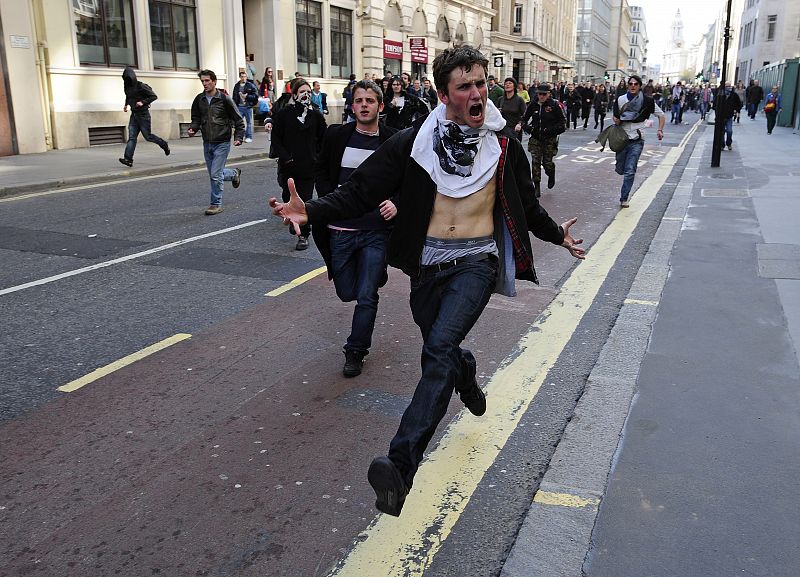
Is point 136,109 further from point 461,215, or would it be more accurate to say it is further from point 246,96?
point 461,215

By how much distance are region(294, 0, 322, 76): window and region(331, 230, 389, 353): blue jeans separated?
80.4 ft

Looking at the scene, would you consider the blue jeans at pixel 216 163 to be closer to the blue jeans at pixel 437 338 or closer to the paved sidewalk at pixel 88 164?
the paved sidewalk at pixel 88 164

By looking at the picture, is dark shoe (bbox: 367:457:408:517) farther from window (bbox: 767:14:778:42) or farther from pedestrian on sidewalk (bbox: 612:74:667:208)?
window (bbox: 767:14:778:42)

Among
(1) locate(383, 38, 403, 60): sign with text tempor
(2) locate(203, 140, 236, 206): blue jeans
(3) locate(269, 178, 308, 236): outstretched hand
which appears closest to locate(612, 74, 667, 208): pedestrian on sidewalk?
(2) locate(203, 140, 236, 206): blue jeans

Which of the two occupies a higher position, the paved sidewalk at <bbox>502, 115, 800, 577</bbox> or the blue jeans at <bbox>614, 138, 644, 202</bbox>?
the blue jeans at <bbox>614, 138, 644, 202</bbox>

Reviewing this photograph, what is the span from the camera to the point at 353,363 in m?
4.72

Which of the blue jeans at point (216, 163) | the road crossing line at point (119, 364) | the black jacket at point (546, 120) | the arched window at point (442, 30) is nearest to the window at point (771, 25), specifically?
the arched window at point (442, 30)

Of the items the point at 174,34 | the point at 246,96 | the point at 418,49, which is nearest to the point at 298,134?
the point at 246,96

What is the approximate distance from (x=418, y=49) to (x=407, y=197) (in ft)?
109

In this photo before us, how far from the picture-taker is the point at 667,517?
3.09m

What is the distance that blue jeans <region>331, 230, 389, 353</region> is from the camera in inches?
191

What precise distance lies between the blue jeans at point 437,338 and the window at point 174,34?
20088 millimetres

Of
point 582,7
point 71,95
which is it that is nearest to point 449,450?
point 71,95

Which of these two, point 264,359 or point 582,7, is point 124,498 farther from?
point 582,7
